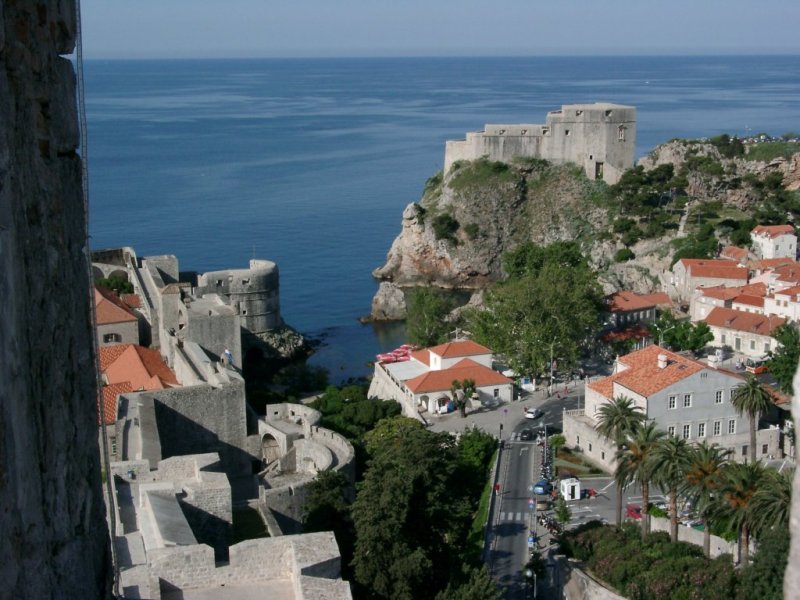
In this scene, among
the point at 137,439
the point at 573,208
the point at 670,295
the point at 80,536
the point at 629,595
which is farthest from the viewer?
the point at 573,208

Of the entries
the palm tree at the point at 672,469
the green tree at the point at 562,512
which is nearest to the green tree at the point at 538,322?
the green tree at the point at 562,512

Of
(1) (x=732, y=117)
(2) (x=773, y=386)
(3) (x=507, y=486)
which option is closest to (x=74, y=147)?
(3) (x=507, y=486)

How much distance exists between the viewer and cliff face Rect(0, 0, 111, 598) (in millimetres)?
3939

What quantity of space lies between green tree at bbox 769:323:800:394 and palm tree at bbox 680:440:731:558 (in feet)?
28.8

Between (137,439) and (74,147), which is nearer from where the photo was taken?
(74,147)

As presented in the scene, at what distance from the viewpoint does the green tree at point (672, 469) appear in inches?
736

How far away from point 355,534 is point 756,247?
30737mm

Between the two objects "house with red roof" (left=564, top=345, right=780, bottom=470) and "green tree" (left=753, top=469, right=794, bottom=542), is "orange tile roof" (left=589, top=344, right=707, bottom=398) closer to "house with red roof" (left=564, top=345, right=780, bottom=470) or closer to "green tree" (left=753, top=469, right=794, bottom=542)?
"house with red roof" (left=564, top=345, right=780, bottom=470)

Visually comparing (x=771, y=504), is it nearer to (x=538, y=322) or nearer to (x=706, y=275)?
(x=538, y=322)

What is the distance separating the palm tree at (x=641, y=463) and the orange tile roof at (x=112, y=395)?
11.4 meters

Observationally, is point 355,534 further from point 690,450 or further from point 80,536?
point 80,536

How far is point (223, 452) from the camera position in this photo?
24922 mm

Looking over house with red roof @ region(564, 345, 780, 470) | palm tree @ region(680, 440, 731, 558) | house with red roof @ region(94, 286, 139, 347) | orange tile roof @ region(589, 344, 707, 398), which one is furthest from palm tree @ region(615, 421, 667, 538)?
house with red roof @ region(94, 286, 139, 347)

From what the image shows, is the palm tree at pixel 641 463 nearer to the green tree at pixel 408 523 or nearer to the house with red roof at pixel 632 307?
the green tree at pixel 408 523
